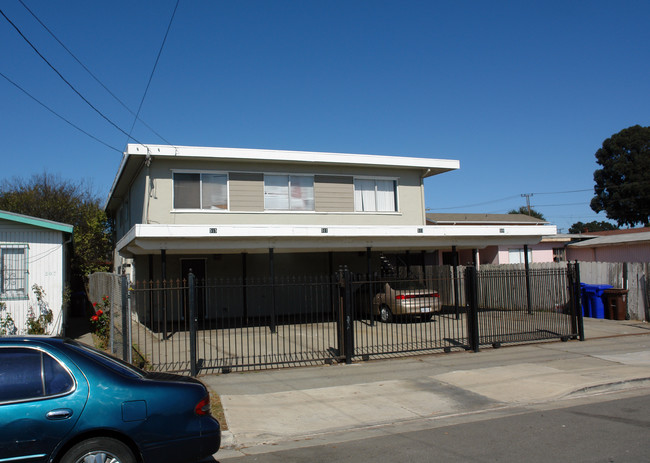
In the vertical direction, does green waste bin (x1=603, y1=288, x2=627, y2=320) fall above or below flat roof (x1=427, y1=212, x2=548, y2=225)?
below

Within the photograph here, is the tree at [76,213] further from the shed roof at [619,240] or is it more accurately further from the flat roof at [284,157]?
the shed roof at [619,240]

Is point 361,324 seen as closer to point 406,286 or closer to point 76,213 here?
point 406,286

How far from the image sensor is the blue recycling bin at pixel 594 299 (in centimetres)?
1830

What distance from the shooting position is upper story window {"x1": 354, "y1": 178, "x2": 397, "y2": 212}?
19234mm

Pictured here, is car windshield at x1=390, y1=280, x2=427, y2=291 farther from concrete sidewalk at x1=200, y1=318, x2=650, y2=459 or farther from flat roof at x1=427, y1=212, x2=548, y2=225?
flat roof at x1=427, y1=212, x2=548, y2=225

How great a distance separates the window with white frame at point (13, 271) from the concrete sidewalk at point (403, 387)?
716cm

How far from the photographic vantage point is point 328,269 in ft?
68.6

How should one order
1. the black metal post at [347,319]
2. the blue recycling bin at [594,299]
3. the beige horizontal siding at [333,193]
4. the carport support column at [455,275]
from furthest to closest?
1. the beige horizontal siding at [333,193]
2. the blue recycling bin at [594,299]
3. the carport support column at [455,275]
4. the black metal post at [347,319]

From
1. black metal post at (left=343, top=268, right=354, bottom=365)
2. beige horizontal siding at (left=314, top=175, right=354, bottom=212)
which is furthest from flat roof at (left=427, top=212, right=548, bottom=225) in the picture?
black metal post at (left=343, top=268, right=354, bottom=365)

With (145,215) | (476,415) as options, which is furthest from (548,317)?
(145,215)

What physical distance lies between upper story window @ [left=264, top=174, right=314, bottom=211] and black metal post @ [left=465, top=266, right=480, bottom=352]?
7.78 m

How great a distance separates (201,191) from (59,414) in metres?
13.4

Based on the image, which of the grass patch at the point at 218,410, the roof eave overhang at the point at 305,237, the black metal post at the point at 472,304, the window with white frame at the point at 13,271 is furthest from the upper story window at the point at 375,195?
the grass patch at the point at 218,410

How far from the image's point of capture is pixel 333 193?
1881cm
